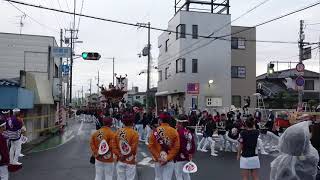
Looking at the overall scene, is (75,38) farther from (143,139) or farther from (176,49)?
(143,139)

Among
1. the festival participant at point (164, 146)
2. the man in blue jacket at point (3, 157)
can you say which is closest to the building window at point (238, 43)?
the festival participant at point (164, 146)

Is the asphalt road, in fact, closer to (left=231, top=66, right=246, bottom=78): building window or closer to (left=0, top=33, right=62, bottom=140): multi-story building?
(left=0, top=33, right=62, bottom=140): multi-story building

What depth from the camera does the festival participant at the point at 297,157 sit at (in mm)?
4324

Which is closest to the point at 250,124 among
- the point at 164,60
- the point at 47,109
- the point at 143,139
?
the point at 143,139

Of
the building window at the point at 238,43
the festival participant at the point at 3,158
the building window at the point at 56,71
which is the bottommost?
the festival participant at the point at 3,158

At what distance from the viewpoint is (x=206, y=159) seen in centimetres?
Answer: 1684

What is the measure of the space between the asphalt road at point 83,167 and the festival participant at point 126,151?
9.98 ft

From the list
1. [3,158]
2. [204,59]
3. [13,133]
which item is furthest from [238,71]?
[3,158]

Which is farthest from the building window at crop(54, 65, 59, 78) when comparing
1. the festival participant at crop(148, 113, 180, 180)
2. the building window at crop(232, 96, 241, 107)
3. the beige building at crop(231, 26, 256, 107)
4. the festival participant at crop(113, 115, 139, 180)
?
the festival participant at crop(148, 113, 180, 180)

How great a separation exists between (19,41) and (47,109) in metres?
6.17

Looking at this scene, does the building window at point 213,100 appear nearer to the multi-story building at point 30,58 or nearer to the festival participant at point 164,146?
the multi-story building at point 30,58

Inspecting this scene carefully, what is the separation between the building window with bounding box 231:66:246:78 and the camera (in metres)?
45.3

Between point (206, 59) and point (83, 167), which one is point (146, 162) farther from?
point (206, 59)

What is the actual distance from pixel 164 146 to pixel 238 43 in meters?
37.3
